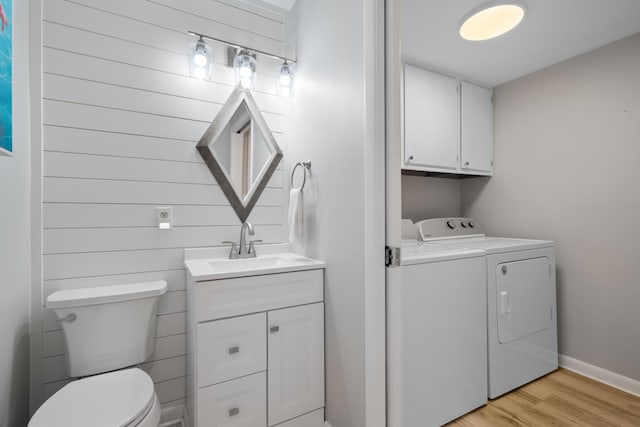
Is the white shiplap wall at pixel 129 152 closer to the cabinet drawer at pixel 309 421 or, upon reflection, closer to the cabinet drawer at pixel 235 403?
the cabinet drawer at pixel 235 403

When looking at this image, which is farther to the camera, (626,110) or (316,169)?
(626,110)

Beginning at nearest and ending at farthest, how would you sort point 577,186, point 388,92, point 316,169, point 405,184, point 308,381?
point 388,92 → point 308,381 → point 316,169 → point 577,186 → point 405,184

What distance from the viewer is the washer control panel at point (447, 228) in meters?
2.34

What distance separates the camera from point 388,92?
115 cm

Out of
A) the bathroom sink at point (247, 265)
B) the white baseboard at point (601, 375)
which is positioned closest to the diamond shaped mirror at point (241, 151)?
the bathroom sink at point (247, 265)

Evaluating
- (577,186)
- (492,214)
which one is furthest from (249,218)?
(577,186)

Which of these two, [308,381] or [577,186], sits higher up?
[577,186]

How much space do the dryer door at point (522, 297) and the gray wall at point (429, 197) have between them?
910 millimetres

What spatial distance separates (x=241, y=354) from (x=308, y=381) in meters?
Result: 0.40

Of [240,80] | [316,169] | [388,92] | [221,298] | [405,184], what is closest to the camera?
[388,92]

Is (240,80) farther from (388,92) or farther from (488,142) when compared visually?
(488,142)

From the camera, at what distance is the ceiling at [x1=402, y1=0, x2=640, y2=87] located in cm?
167

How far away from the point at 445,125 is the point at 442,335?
64.8 inches

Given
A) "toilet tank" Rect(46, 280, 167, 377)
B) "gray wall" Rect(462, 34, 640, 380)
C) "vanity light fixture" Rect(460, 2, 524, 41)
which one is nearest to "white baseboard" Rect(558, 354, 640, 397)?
"gray wall" Rect(462, 34, 640, 380)
